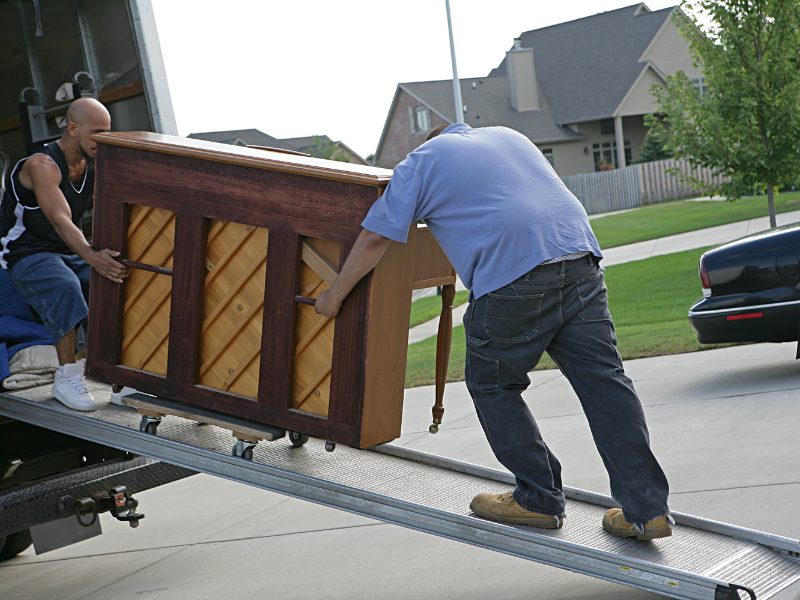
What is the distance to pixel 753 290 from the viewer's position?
6281 mm

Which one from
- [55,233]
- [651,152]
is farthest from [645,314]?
[651,152]

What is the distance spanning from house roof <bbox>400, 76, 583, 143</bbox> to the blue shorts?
3635 centimetres

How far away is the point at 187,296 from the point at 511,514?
5.65 feet

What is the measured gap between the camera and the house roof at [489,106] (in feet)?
134

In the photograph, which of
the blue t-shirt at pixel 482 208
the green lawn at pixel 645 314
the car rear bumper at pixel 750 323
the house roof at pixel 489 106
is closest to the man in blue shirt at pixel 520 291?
the blue t-shirt at pixel 482 208

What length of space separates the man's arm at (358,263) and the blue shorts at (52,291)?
1.67 meters

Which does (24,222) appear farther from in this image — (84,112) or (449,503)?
(449,503)

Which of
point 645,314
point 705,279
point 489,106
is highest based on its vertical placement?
point 489,106

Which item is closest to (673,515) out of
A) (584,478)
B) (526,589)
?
(526,589)

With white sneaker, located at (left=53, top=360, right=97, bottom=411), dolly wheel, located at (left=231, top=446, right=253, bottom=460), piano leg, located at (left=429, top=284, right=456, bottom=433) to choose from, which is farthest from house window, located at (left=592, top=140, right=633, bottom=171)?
dolly wheel, located at (left=231, top=446, right=253, bottom=460)

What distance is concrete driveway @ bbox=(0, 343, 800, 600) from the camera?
13.8 ft

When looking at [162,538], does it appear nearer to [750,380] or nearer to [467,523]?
[467,523]

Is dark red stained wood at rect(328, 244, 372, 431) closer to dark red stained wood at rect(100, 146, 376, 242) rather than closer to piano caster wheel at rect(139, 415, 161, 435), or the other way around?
dark red stained wood at rect(100, 146, 376, 242)

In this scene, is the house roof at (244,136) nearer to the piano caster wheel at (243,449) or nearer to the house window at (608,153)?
the house window at (608,153)
